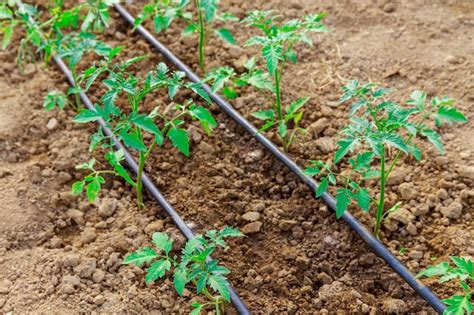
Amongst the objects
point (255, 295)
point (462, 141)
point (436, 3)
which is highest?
point (436, 3)

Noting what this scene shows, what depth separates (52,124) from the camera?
11.4 feet

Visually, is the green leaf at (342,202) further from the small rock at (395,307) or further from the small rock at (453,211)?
the small rock at (453,211)

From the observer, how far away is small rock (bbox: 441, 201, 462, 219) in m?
2.88

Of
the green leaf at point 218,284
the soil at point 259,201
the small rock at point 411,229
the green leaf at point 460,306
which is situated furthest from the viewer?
the small rock at point 411,229

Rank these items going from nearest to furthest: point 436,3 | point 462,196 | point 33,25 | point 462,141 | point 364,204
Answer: point 364,204, point 462,196, point 462,141, point 33,25, point 436,3

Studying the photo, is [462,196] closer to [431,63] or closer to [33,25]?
[431,63]

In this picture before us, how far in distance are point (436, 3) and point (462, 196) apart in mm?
1510

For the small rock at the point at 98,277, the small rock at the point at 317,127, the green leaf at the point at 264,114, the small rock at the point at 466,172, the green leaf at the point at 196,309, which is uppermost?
the green leaf at the point at 264,114

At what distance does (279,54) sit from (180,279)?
1049mm

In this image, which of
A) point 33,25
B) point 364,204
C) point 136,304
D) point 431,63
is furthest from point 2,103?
point 431,63

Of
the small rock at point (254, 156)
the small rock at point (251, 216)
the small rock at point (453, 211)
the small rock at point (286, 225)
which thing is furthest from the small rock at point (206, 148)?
the small rock at point (453, 211)

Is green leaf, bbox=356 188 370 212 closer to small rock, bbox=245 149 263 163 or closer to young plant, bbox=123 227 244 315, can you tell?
young plant, bbox=123 227 244 315

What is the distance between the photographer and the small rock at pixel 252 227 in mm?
2918

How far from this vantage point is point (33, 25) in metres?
3.63
